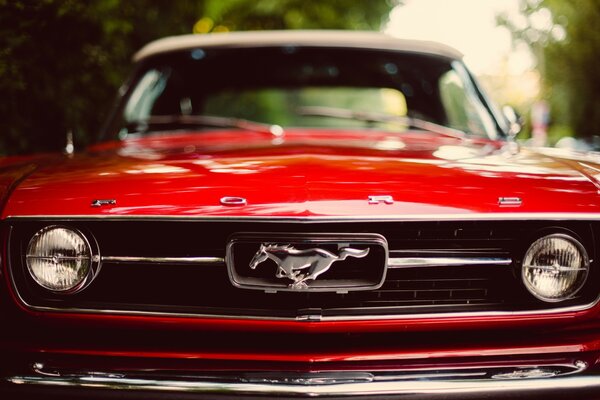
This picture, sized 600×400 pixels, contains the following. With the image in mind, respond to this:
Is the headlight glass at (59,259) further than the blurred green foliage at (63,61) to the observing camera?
No

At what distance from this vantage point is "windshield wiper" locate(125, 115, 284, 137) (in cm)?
304

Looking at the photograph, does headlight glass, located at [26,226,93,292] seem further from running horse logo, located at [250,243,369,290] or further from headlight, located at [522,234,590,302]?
headlight, located at [522,234,590,302]

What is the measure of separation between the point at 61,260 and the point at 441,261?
0.99 meters

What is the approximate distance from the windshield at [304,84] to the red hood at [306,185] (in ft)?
3.39

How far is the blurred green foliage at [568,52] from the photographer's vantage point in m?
16.5

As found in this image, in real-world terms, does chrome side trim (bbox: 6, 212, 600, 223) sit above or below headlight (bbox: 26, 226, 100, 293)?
above

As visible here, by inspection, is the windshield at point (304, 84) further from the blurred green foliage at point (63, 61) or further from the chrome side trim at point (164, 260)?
the chrome side trim at point (164, 260)

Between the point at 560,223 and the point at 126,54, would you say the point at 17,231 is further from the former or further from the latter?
the point at 126,54

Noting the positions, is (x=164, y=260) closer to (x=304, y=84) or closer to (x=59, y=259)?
(x=59, y=259)

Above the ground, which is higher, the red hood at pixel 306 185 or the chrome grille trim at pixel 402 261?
the red hood at pixel 306 185

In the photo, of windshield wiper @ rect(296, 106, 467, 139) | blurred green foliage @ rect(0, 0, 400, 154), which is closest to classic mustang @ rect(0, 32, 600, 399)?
windshield wiper @ rect(296, 106, 467, 139)

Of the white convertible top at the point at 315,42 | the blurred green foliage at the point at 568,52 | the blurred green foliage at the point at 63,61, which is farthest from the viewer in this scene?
the blurred green foliage at the point at 568,52

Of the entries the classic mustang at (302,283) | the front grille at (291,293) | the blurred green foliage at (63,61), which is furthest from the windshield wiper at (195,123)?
the front grille at (291,293)

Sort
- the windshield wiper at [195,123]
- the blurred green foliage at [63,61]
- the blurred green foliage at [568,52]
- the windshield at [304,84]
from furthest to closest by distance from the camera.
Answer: the blurred green foliage at [568,52], the blurred green foliage at [63,61], the windshield at [304,84], the windshield wiper at [195,123]
